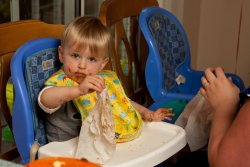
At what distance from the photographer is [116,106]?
1.27 meters

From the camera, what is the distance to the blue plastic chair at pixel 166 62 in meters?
1.70

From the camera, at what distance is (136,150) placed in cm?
114

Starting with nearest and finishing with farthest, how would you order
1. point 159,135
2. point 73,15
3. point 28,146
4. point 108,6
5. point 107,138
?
point 107,138 < point 28,146 < point 159,135 < point 108,6 < point 73,15

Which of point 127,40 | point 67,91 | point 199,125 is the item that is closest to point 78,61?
point 67,91

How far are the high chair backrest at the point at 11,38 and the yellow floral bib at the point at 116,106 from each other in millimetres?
139

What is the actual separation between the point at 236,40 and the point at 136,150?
1714 millimetres

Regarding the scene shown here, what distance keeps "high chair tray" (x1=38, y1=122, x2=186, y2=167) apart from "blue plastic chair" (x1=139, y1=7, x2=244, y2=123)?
35 cm

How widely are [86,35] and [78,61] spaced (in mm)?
75

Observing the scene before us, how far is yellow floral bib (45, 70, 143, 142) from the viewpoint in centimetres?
118

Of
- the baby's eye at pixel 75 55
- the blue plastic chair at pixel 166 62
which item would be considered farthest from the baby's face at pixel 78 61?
the blue plastic chair at pixel 166 62

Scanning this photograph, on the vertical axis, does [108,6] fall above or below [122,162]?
above

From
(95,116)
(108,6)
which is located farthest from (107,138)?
(108,6)

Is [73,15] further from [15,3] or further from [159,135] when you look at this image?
[159,135]

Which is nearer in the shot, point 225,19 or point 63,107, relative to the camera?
point 63,107
